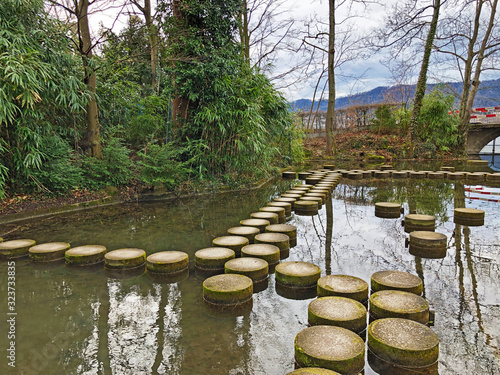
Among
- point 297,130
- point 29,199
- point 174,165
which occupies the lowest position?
point 29,199

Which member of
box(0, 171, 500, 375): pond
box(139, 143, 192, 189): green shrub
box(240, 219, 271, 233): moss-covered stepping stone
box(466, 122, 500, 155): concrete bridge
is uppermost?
box(466, 122, 500, 155): concrete bridge

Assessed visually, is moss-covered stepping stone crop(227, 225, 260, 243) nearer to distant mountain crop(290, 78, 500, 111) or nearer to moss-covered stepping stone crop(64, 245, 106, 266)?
moss-covered stepping stone crop(64, 245, 106, 266)

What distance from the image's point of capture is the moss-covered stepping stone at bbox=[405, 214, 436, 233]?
3809mm

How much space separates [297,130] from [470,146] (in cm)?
1163

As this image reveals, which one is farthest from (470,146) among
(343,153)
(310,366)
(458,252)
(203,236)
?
(310,366)

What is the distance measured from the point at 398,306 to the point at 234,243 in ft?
5.29

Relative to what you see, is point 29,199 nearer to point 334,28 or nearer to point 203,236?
point 203,236

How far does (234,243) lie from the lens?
3.11 metres

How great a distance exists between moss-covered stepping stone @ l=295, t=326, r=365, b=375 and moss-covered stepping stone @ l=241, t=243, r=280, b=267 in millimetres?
1130

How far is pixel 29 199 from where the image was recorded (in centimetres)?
467

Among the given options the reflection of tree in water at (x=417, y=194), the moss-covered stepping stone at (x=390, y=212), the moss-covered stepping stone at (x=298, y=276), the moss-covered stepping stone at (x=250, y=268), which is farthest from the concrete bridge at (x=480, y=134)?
the moss-covered stepping stone at (x=250, y=268)

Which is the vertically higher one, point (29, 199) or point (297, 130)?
point (297, 130)

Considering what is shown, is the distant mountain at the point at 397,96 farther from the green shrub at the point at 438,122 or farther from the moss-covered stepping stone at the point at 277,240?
the moss-covered stepping stone at the point at 277,240

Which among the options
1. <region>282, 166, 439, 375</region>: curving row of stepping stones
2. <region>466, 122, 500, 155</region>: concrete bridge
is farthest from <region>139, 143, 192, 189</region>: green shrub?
<region>466, 122, 500, 155</region>: concrete bridge
